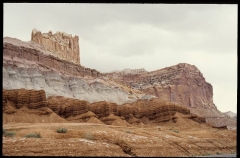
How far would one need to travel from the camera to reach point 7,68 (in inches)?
2441

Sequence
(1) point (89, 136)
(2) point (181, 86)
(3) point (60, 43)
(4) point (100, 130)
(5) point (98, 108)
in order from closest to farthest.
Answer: (1) point (89, 136) → (4) point (100, 130) → (5) point (98, 108) → (3) point (60, 43) → (2) point (181, 86)

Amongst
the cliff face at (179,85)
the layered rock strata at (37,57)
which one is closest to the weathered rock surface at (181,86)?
the cliff face at (179,85)

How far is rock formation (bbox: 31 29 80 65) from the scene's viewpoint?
103 meters

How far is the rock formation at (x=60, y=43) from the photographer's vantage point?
10325 cm

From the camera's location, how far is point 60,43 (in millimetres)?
114375

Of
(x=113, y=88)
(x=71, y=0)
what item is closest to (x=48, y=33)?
(x=113, y=88)

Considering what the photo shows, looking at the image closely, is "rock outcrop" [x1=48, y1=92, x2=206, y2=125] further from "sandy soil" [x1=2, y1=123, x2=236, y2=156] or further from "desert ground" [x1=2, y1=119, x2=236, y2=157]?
"sandy soil" [x1=2, y1=123, x2=236, y2=156]

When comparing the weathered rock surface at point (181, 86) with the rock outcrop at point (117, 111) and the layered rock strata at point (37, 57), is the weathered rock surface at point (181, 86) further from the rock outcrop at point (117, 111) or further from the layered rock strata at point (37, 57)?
the rock outcrop at point (117, 111)

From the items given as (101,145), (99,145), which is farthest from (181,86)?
(99,145)

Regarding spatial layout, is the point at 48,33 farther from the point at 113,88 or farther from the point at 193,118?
the point at 193,118

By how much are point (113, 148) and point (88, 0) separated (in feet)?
52.5

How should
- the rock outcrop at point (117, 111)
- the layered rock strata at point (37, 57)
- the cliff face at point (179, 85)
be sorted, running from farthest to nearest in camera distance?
the cliff face at point (179, 85)
the layered rock strata at point (37, 57)
the rock outcrop at point (117, 111)

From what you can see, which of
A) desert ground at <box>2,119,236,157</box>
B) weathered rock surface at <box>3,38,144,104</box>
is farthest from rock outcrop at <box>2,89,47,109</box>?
desert ground at <box>2,119,236,157</box>

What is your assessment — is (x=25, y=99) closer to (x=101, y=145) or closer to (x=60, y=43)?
(x=101, y=145)
